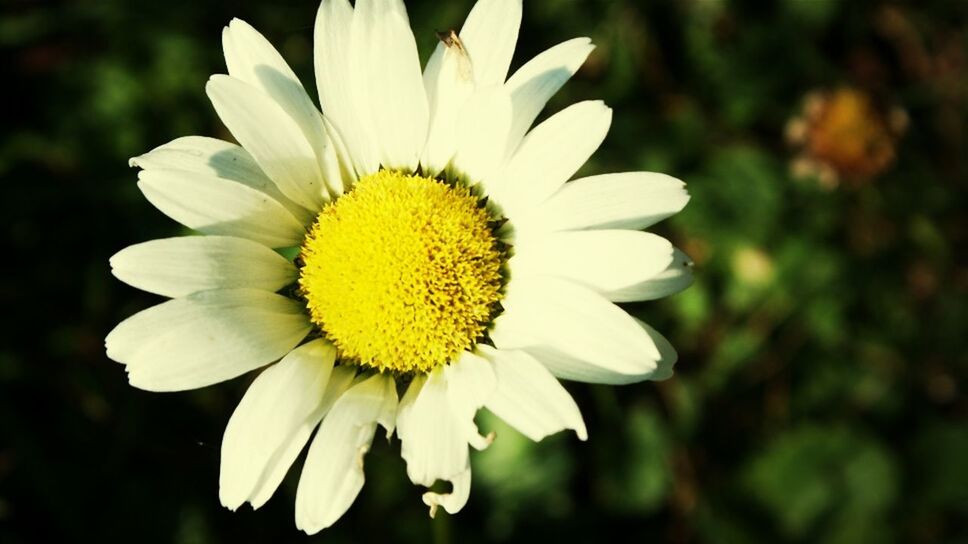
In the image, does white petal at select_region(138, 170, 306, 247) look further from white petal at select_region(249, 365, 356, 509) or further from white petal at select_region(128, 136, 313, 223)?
white petal at select_region(249, 365, 356, 509)

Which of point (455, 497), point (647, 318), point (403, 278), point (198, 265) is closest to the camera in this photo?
point (455, 497)

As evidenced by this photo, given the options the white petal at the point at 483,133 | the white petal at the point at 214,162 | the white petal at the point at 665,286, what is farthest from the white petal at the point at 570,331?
the white petal at the point at 214,162

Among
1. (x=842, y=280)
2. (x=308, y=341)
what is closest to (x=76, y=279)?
(x=308, y=341)

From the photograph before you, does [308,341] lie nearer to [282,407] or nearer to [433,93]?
[282,407]

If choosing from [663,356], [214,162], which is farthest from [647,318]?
[214,162]

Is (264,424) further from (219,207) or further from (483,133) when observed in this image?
(483,133)

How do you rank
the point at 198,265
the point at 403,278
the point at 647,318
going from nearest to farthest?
the point at 198,265 < the point at 403,278 < the point at 647,318

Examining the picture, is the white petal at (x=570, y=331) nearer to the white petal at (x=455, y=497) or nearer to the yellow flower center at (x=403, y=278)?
the yellow flower center at (x=403, y=278)
